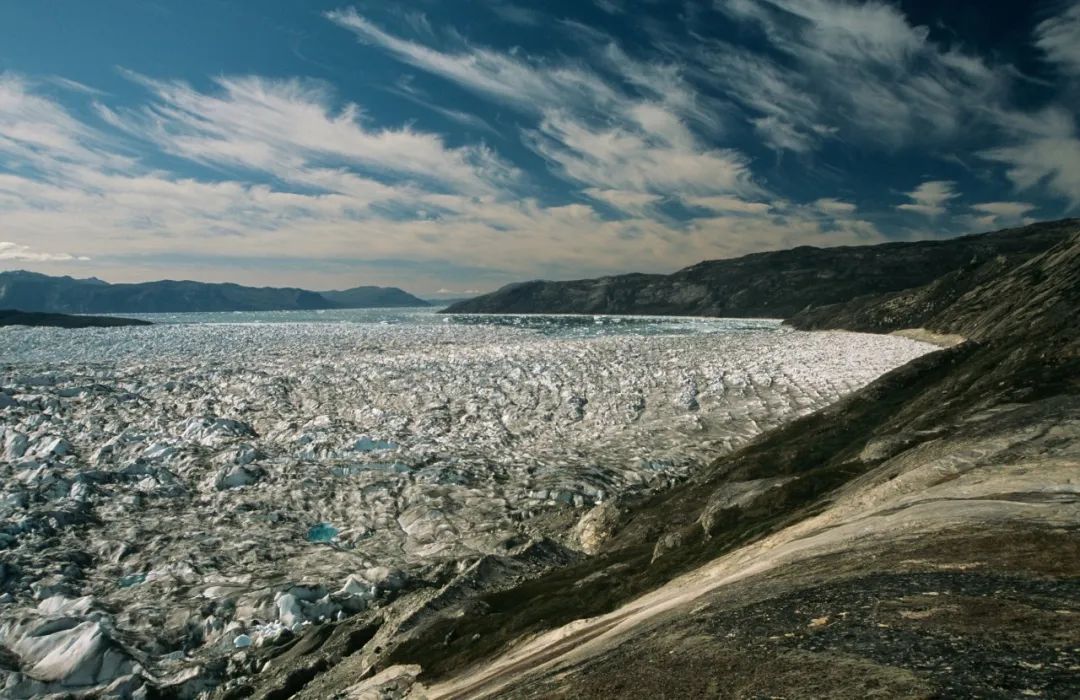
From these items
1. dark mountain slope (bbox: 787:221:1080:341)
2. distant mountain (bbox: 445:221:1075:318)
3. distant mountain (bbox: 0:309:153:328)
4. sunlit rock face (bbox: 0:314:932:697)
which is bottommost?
sunlit rock face (bbox: 0:314:932:697)

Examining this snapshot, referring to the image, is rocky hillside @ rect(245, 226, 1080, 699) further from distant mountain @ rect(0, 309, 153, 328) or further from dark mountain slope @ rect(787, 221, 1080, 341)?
distant mountain @ rect(0, 309, 153, 328)

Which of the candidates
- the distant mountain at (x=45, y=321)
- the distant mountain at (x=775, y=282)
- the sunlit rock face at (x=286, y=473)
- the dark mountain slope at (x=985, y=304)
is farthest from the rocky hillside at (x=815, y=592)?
the distant mountain at (x=775, y=282)

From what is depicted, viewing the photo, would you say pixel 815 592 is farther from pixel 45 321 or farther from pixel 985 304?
pixel 45 321

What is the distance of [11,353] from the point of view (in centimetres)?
3591

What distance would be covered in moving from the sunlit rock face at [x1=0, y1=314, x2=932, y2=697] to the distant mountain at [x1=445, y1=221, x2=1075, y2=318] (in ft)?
338

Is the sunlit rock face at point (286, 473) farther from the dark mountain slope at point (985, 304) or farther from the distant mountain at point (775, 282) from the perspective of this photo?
the distant mountain at point (775, 282)

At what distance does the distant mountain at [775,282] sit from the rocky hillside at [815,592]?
11326 centimetres

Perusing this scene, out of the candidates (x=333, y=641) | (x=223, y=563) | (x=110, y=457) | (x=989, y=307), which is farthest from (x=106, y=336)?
(x=989, y=307)

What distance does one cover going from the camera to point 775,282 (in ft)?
450

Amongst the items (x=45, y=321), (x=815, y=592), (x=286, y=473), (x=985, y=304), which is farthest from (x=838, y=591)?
(x=45, y=321)

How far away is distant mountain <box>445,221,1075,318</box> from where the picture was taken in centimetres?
12238

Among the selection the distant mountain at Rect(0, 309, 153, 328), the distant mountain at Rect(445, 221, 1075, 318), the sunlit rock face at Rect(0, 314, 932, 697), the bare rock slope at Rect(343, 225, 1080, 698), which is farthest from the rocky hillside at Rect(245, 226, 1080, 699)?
the distant mountain at Rect(445, 221, 1075, 318)

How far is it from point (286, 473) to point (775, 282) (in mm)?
138070

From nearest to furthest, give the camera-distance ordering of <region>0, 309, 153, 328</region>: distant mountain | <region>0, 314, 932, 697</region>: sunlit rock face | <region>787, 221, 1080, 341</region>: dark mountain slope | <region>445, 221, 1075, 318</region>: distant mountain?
1. <region>0, 314, 932, 697</region>: sunlit rock face
2. <region>787, 221, 1080, 341</region>: dark mountain slope
3. <region>0, 309, 153, 328</region>: distant mountain
4. <region>445, 221, 1075, 318</region>: distant mountain
